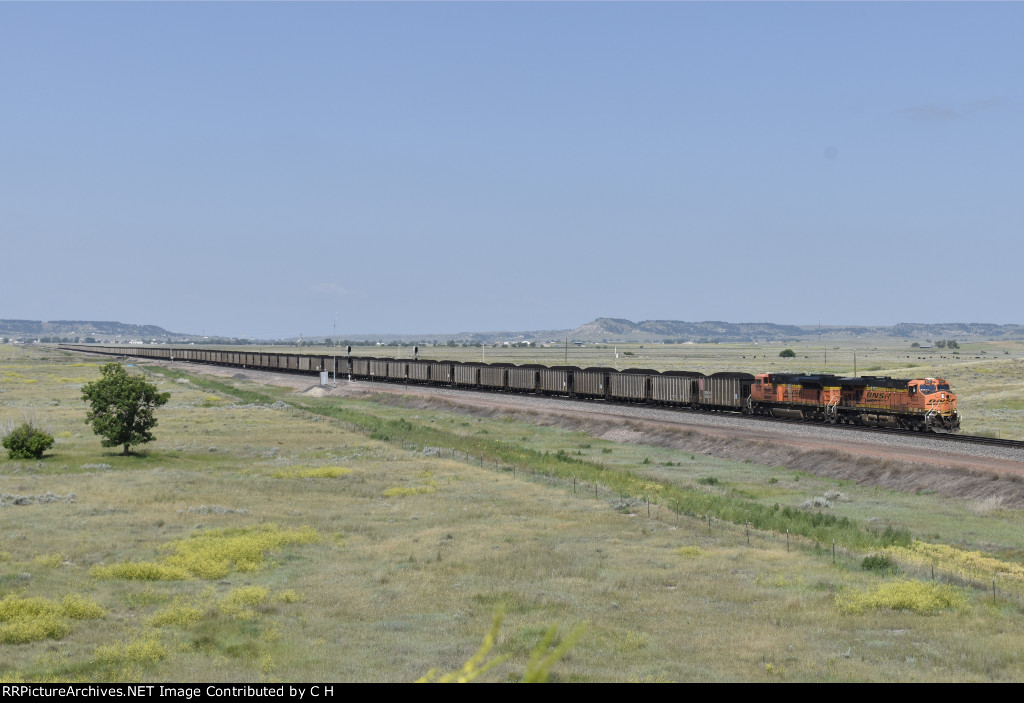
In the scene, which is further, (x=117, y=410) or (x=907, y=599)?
(x=117, y=410)

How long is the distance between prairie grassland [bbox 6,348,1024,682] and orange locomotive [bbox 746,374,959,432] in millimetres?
13865

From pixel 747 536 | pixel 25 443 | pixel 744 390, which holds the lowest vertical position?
pixel 747 536

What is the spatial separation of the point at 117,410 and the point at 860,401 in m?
42.7

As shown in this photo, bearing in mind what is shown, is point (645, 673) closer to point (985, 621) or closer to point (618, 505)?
point (985, 621)

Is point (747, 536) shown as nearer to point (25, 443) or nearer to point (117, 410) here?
point (117, 410)

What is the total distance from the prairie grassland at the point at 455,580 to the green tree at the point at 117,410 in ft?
9.21

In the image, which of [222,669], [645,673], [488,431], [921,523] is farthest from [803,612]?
[488,431]

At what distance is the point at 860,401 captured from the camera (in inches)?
2133

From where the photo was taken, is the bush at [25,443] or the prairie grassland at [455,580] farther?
the bush at [25,443]

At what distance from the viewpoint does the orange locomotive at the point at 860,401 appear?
5041 cm

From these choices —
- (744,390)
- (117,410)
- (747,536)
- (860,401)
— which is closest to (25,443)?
(117,410)

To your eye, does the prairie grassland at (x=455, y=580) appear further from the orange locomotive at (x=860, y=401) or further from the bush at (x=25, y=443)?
the orange locomotive at (x=860, y=401)

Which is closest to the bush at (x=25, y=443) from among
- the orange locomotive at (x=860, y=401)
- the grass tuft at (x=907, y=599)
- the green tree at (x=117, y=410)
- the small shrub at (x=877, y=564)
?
the green tree at (x=117, y=410)

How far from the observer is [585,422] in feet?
212
